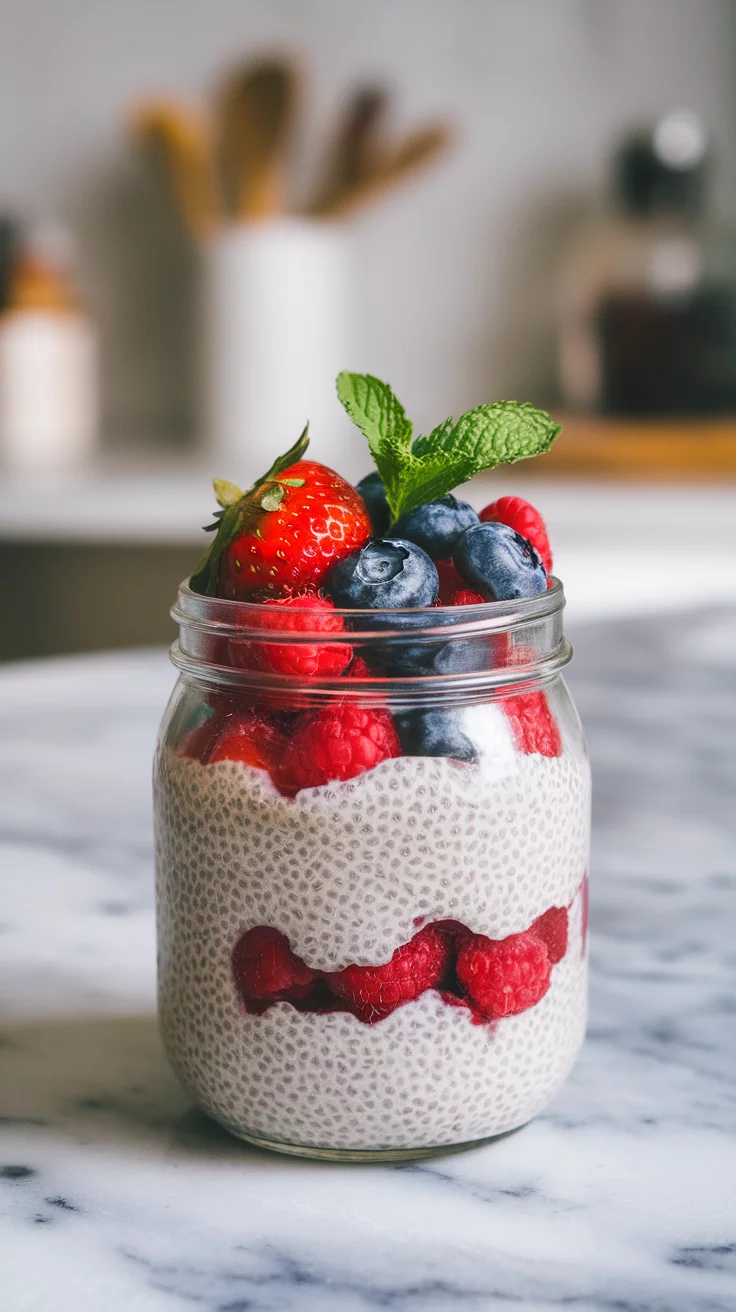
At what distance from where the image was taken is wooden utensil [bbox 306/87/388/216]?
85.4 inches

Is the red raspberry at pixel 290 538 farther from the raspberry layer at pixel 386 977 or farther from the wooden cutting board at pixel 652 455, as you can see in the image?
the wooden cutting board at pixel 652 455

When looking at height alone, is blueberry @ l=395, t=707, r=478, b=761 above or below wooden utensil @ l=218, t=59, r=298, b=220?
below

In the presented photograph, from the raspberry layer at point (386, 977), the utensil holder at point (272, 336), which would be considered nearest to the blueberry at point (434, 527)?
the raspberry layer at point (386, 977)

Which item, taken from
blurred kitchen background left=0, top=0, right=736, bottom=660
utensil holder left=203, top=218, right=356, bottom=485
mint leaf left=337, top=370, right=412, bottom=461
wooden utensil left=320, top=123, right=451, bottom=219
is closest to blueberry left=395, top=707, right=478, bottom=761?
mint leaf left=337, top=370, right=412, bottom=461

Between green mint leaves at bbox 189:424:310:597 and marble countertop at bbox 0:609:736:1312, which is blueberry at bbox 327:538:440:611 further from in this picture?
marble countertop at bbox 0:609:736:1312

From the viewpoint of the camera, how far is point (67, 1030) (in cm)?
58

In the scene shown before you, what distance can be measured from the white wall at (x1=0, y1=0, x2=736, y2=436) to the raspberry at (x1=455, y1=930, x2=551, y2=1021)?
1.91m

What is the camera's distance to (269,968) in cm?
47

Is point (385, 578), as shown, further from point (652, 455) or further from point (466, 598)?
point (652, 455)

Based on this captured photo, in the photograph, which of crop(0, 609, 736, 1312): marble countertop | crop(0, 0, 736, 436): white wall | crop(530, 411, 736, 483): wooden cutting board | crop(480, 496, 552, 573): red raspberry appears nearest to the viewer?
crop(0, 609, 736, 1312): marble countertop

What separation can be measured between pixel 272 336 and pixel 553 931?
182 centimetres

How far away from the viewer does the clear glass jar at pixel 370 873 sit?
46cm

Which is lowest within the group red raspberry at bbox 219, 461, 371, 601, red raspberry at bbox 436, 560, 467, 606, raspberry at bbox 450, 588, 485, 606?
raspberry at bbox 450, 588, 485, 606

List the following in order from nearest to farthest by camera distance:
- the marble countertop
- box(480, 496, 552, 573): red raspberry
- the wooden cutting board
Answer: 1. the marble countertop
2. box(480, 496, 552, 573): red raspberry
3. the wooden cutting board
